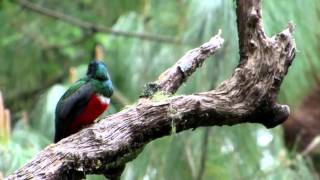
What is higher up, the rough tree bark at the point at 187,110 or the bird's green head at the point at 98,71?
the bird's green head at the point at 98,71

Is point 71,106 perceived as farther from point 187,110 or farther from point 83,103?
point 187,110

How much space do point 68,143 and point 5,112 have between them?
496 mm

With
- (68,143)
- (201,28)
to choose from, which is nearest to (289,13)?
(201,28)

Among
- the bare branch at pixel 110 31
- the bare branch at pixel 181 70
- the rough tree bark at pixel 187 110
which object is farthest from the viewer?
the bare branch at pixel 110 31

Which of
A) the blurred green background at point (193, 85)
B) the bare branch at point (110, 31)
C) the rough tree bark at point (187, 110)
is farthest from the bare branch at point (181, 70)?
the bare branch at point (110, 31)

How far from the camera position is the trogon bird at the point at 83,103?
1931 millimetres

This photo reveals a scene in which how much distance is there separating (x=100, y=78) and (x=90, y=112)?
85 millimetres

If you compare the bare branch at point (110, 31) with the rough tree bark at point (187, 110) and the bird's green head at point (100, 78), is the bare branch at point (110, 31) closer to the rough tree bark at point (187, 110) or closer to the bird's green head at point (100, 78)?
the bird's green head at point (100, 78)

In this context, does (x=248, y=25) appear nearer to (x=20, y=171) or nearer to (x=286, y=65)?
(x=286, y=65)

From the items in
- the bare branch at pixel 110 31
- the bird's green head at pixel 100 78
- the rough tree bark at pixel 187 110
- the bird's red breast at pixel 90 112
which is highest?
the bare branch at pixel 110 31

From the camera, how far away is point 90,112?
1.92 m

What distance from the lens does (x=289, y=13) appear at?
295 centimetres

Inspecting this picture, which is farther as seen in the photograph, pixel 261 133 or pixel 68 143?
pixel 261 133

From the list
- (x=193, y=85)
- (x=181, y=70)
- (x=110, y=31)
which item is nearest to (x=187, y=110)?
(x=181, y=70)
